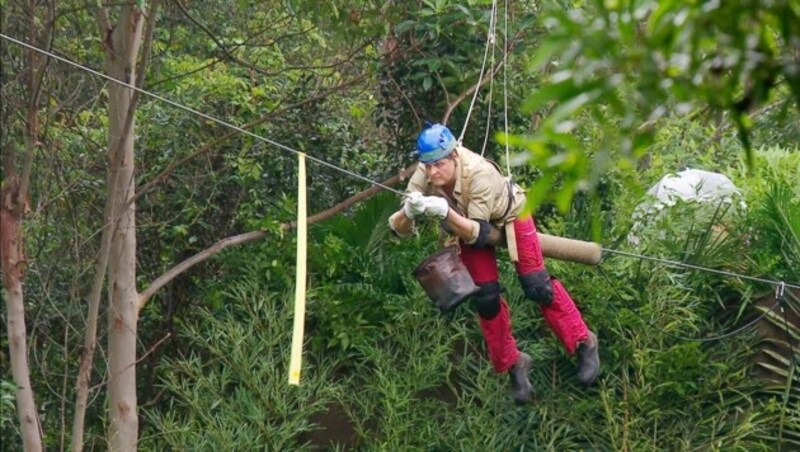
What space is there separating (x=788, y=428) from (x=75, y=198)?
387 centimetres

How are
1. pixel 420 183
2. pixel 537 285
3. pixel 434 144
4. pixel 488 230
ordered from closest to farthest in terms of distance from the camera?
pixel 434 144
pixel 488 230
pixel 420 183
pixel 537 285

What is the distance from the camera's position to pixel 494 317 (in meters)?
6.55

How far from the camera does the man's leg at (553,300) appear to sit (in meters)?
6.34

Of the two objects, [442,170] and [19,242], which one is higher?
[19,242]

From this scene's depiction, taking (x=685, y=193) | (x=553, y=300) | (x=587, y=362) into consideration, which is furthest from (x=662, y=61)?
(x=685, y=193)

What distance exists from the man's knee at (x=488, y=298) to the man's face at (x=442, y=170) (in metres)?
0.52

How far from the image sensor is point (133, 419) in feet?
24.8

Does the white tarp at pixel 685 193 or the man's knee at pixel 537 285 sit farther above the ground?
the white tarp at pixel 685 193

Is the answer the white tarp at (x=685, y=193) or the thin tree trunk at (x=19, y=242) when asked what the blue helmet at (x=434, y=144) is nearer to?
the thin tree trunk at (x=19, y=242)

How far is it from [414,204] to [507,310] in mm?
931

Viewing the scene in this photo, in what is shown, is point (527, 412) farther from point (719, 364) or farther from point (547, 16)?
point (547, 16)

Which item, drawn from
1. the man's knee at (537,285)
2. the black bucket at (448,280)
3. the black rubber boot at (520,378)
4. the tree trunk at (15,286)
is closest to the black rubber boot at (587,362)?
the black rubber boot at (520,378)

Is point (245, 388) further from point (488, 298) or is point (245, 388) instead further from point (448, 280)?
point (448, 280)

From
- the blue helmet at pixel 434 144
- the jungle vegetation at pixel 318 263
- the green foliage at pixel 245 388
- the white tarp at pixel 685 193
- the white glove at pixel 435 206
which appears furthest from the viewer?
the white tarp at pixel 685 193
